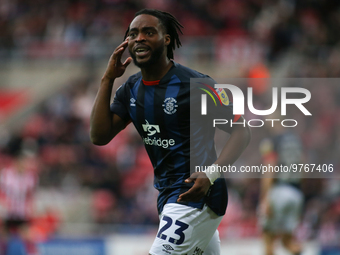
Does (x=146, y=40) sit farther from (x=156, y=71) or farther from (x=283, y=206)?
(x=283, y=206)

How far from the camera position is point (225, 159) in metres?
3.36

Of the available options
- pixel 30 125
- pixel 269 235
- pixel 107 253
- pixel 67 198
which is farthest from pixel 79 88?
pixel 269 235

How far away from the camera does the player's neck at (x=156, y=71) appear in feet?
11.8

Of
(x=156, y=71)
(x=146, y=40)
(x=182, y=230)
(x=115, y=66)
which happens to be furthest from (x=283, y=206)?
(x=146, y=40)

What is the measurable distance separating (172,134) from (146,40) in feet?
2.21

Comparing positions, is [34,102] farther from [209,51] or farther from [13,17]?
[209,51]

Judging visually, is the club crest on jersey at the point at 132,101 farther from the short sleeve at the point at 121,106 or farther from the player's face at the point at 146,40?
the player's face at the point at 146,40

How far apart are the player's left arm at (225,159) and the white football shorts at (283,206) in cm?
380

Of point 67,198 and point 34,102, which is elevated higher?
point 34,102

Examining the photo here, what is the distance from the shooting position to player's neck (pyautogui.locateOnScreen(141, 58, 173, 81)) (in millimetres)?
3587

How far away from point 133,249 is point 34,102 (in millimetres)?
6738

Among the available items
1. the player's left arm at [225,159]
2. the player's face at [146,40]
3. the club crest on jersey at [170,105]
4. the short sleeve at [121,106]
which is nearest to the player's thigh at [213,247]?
the player's left arm at [225,159]

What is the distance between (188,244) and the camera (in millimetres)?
3420

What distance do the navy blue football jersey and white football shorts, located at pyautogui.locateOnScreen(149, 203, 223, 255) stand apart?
0.06 meters
